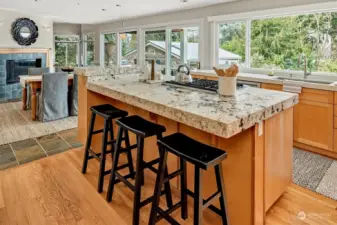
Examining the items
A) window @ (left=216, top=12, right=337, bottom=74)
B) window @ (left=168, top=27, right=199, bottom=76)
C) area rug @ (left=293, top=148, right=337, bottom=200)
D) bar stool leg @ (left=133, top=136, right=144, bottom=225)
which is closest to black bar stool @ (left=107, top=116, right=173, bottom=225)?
bar stool leg @ (left=133, top=136, right=144, bottom=225)

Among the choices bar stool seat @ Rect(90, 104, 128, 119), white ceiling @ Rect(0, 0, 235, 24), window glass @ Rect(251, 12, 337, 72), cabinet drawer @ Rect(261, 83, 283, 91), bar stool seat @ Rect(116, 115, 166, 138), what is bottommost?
bar stool seat @ Rect(116, 115, 166, 138)

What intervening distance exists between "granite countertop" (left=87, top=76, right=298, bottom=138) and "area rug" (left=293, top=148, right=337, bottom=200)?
999 millimetres

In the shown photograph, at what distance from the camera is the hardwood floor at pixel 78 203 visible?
195 cm

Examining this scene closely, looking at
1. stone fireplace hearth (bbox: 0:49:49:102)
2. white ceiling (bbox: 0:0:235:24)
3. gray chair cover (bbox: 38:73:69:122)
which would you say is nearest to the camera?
gray chair cover (bbox: 38:73:69:122)

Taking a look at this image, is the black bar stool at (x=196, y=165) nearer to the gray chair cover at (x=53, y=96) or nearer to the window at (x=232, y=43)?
the window at (x=232, y=43)

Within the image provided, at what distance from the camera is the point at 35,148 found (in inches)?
140

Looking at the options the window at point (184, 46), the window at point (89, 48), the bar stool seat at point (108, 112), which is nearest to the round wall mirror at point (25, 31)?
the window at point (89, 48)

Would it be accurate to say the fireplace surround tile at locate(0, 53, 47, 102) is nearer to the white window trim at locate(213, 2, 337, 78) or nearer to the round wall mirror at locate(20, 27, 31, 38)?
the round wall mirror at locate(20, 27, 31, 38)

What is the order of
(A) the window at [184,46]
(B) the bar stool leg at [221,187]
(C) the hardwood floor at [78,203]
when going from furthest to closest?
(A) the window at [184,46] < (C) the hardwood floor at [78,203] < (B) the bar stool leg at [221,187]

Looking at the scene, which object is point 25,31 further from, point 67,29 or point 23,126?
point 23,126

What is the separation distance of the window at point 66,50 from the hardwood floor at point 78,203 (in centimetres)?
781

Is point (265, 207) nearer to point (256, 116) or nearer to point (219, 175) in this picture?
point (219, 175)

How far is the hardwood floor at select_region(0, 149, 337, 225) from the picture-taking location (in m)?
1.95

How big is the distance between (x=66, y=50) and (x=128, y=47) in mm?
3033
